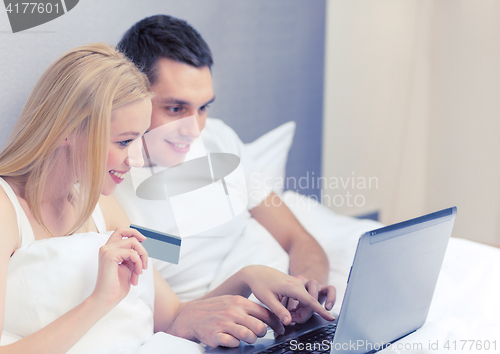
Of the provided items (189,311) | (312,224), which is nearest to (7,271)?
(189,311)

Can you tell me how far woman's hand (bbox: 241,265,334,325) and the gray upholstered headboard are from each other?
628 mm

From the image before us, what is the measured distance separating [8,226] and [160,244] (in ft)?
0.79

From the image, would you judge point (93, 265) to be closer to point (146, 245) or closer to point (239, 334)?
point (146, 245)

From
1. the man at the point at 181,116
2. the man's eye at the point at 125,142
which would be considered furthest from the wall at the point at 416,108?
the man's eye at the point at 125,142

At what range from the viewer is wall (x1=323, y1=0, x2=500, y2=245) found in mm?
1911

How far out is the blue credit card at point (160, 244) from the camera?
0.75 metres

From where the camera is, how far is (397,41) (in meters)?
2.10

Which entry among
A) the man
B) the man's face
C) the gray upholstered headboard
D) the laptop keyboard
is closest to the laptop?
the laptop keyboard

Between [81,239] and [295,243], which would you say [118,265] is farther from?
[295,243]

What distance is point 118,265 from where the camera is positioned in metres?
0.70

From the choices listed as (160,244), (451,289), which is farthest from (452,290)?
(160,244)

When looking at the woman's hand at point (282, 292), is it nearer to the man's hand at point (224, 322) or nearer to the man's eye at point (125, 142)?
the man's hand at point (224, 322)

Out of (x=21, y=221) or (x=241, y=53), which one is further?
(x=241, y=53)

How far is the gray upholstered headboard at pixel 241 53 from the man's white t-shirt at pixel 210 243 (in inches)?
11.4
